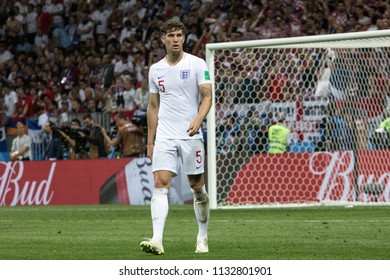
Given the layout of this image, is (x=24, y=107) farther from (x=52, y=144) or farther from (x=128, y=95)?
(x=128, y=95)

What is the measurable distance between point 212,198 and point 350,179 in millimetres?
2760

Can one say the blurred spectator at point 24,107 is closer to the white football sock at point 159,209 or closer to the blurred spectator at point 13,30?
the blurred spectator at point 13,30

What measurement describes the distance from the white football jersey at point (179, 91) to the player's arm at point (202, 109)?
0.22ft

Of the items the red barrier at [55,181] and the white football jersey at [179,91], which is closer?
the white football jersey at [179,91]

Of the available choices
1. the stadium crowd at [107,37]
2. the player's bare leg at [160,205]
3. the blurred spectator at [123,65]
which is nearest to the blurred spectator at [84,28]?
the stadium crowd at [107,37]

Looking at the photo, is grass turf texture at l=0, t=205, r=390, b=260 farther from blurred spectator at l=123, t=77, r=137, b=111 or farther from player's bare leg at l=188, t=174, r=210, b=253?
blurred spectator at l=123, t=77, r=137, b=111

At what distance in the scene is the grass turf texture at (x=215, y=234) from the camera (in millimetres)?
10359

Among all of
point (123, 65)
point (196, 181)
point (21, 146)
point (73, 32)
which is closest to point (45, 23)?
point (73, 32)

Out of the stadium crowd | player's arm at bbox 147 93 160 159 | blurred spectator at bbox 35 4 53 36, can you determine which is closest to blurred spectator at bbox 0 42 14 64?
the stadium crowd

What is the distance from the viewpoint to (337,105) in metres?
20.4

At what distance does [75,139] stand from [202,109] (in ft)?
44.5

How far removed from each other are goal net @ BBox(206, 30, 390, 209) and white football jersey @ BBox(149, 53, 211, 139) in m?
9.33

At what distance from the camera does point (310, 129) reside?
66.9 ft

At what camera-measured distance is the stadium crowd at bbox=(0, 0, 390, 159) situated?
77.8 ft
